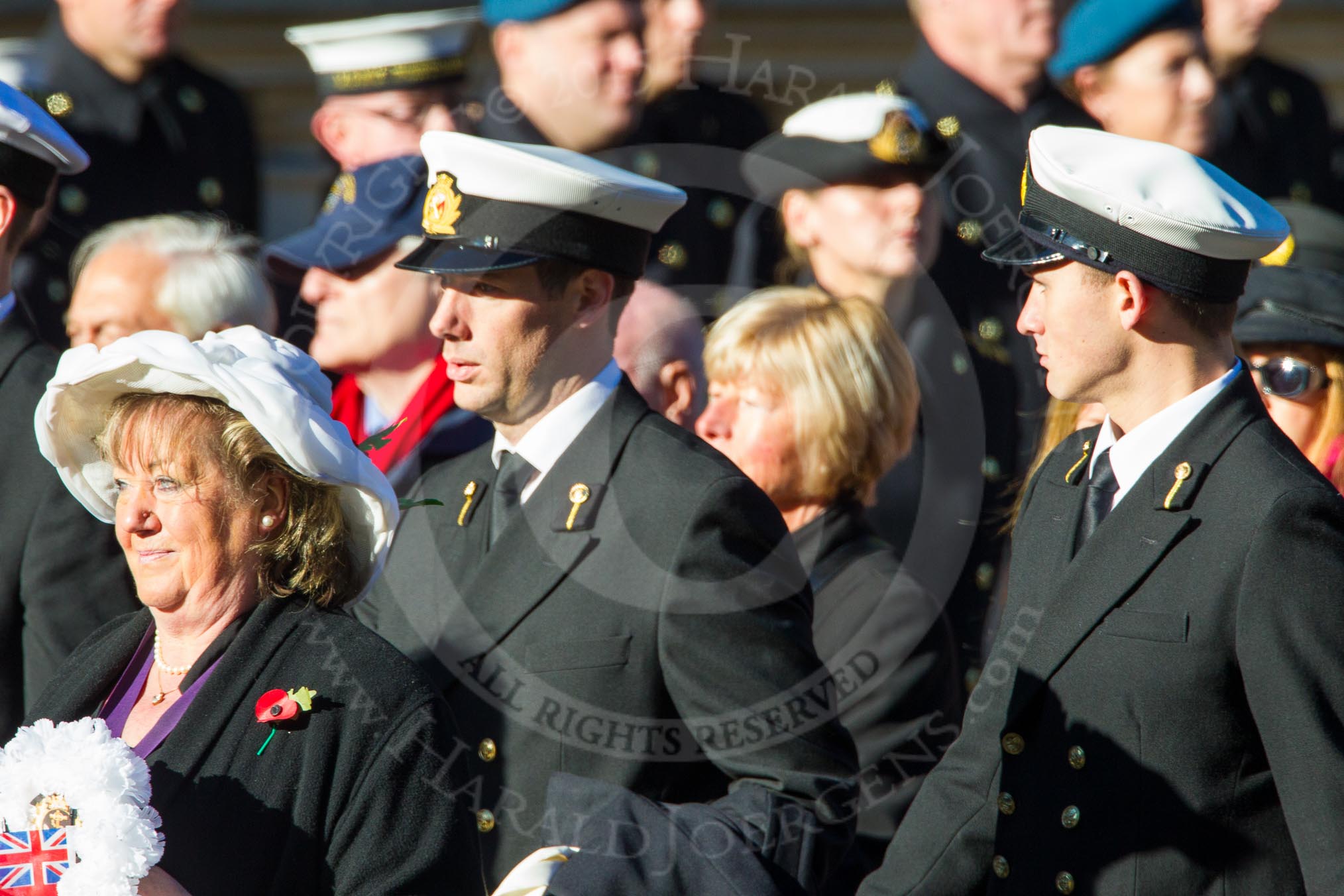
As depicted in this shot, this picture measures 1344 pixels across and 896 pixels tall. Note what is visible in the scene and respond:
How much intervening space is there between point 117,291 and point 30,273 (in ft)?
3.96

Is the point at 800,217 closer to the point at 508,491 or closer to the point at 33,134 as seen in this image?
the point at 508,491

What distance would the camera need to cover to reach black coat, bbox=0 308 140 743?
11.7 ft

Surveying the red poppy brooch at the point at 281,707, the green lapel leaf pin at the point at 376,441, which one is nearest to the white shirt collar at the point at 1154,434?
the green lapel leaf pin at the point at 376,441

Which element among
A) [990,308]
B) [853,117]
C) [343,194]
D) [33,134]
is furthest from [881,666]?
[33,134]

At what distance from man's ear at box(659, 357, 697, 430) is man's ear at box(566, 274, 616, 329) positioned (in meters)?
0.84

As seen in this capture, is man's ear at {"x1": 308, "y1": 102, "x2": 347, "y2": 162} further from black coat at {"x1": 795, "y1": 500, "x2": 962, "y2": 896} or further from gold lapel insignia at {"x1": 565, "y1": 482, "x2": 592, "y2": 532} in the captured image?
gold lapel insignia at {"x1": 565, "y1": 482, "x2": 592, "y2": 532}

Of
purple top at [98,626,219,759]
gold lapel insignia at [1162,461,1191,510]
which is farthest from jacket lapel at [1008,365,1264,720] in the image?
purple top at [98,626,219,759]

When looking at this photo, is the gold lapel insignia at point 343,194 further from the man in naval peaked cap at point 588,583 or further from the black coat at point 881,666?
the black coat at point 881,666

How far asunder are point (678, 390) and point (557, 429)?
1.03 m

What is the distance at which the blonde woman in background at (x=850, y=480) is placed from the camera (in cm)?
364

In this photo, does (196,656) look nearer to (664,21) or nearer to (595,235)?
(595,235)

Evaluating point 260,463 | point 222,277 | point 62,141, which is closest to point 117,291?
point 222,277

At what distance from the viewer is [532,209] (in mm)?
3312

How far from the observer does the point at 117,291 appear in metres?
4.18
